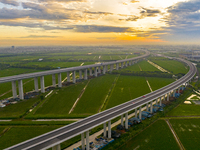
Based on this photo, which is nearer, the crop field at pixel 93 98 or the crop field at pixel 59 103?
the crop field at pixel 59 103

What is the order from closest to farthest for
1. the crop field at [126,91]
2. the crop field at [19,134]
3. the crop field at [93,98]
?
the crop field at [19,134], the crop field at [93,98], the crop field at [126,91]

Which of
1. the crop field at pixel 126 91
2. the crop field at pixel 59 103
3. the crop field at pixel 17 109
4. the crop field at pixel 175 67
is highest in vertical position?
the crop field at pixel 175 67

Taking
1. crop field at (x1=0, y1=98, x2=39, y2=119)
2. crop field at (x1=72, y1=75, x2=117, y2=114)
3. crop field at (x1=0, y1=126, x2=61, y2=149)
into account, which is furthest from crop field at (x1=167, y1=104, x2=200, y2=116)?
crop field at (x1=0, y1=98, x2=39, y2=119)

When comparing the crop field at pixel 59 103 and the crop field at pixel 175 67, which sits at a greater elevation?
the crop field at pixel 175 67

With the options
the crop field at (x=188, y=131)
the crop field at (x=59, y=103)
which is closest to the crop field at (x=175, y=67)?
the crop field at (x=188, y=131)

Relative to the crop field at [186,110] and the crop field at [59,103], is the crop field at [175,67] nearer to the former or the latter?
the crop field at [186,110]

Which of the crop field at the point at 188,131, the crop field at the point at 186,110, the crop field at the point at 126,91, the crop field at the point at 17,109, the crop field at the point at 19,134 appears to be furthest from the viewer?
the crop field at the point at 126,91

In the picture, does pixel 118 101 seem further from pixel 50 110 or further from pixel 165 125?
pixel 50 110
